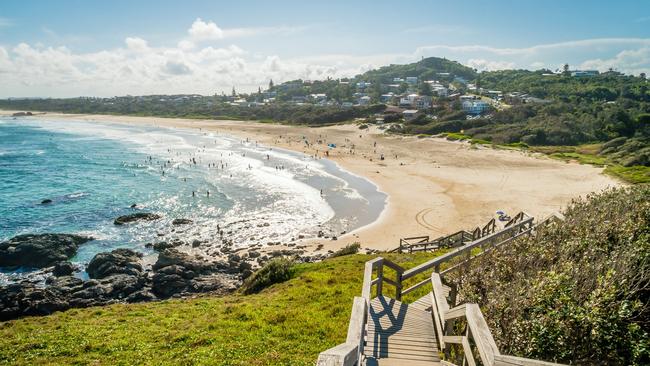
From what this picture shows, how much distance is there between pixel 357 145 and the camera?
82562mm

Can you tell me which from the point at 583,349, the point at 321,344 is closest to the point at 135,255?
the point at 321,344

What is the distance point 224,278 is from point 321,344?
18310mm

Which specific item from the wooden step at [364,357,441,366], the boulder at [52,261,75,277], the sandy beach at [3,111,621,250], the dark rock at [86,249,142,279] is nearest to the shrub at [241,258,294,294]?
the sandy beach at [3,111,621,250]

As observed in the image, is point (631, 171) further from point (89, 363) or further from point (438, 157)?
point (89, 363)

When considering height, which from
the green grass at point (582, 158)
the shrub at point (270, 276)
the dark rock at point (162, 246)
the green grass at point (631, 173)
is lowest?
the dark rock at point (162, 246)

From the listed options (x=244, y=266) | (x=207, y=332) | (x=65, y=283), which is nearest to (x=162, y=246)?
(x=65, y=283)

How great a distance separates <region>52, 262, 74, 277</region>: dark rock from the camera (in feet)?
93.6

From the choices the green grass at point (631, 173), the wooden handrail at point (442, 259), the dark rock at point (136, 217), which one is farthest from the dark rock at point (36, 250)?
the green grass at point (631, 173)

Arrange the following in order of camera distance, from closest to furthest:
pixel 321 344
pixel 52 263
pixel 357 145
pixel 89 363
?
pixel 321 344, pixel 89 363, pixel 52 263, pixel 357 145

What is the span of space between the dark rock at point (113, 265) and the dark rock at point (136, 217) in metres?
9.51

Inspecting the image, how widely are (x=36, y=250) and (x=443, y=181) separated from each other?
45.5 m

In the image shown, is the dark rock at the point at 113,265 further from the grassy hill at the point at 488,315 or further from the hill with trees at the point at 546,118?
the hill with trees at the point at 546,118

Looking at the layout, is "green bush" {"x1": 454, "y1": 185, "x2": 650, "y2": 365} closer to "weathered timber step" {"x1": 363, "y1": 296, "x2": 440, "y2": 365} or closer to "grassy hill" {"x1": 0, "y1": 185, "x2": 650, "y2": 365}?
"grassy hill" {"x1": 0, "y1": 185, "x2": 650, "y2": 365}

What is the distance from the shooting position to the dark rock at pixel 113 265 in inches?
1089
